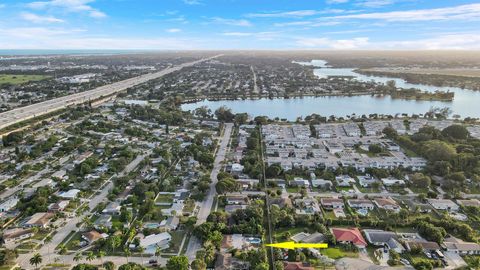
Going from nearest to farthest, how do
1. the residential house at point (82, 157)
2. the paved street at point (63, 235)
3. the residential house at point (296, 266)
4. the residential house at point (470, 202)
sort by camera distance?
the residential house at point (296, 266) < the paved street at point (63, 235) < the residential house at point (470, 202) < the residential house at point (82, 157)

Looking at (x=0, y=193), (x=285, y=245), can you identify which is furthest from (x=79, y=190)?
(x=285, y=245)

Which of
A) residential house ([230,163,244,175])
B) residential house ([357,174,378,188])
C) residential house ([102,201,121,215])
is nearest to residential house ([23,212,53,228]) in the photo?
residential house ([102,201,121,215])

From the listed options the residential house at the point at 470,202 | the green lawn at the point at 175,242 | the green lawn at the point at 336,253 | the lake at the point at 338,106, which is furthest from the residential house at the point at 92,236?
the lake at the point at 338,106

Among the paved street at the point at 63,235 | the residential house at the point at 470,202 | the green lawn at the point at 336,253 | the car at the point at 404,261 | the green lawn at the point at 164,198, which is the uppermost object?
the residential house at the point at 470,202

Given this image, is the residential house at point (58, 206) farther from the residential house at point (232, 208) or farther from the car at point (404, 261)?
the car at point (404, 261)

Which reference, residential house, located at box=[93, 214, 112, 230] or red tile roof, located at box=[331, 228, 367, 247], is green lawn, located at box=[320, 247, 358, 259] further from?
residential house, located at box=[93, 214, 112, 230]

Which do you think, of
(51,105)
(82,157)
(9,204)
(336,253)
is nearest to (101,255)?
(9,204)
